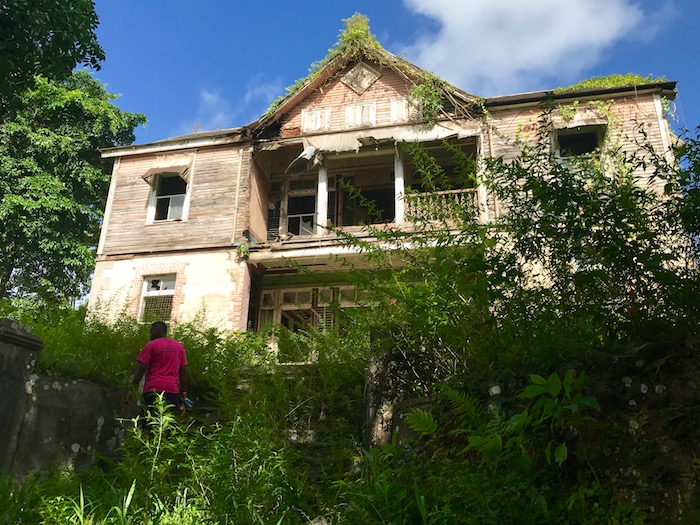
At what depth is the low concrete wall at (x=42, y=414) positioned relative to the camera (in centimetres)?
523

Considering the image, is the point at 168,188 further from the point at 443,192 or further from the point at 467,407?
the point at 467,407

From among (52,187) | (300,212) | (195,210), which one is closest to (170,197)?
(195,210)

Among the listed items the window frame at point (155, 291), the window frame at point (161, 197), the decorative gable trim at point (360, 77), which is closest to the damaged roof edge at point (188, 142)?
the window frame at point (161, 197)

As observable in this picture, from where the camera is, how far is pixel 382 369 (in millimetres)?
5168

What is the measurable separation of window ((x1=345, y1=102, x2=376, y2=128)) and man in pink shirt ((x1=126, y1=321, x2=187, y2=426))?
1122 centimetres

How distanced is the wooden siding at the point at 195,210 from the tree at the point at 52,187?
148 inches

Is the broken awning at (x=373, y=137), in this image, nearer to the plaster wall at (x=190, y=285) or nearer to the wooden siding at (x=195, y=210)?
the wooden siding at (x=195, y=210)

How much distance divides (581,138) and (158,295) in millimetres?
12100

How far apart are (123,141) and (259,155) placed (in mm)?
8410

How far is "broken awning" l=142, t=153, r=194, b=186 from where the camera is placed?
16.8 meters

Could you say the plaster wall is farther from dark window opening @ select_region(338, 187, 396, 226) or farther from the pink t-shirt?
the pink t-shirt

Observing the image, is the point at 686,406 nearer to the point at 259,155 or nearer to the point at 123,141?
the point at 259,155

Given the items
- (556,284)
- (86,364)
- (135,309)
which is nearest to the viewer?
(556,284)

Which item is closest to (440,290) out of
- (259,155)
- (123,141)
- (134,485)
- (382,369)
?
(382,369)
